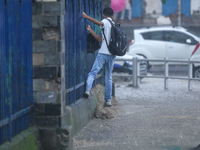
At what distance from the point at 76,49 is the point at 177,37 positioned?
38.7ft

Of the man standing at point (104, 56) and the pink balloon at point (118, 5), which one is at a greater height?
the pink balloon at point (118, 5)

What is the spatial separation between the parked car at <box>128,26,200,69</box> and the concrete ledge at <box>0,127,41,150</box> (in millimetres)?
12624

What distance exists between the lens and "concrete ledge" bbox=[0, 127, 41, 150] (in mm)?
3513

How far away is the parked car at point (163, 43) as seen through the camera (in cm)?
1667

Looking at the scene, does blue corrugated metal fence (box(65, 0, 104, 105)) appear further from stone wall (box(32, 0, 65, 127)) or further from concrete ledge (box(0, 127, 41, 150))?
concrete ledge (box(0, 127, 41, 150))

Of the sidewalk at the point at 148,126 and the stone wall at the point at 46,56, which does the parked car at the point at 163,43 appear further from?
the stone wall at the point at 46,56

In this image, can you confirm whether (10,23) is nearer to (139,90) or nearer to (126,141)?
(126,141)

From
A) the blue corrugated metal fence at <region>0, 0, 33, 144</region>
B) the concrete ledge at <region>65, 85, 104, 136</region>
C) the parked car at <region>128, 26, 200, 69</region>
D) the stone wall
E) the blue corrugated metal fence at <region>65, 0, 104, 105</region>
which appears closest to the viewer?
the blue corrugated metal fence at <region>0, 0, 33, 144</region>

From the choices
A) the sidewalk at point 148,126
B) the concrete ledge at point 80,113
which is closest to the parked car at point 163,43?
the sidewalk at point 148,126

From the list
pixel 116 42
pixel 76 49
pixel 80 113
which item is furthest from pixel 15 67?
pixel 116 42

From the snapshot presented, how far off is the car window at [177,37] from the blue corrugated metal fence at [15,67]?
1320cm

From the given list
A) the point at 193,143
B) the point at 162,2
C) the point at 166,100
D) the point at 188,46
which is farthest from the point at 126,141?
the point at 162,2

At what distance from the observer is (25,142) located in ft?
12.7

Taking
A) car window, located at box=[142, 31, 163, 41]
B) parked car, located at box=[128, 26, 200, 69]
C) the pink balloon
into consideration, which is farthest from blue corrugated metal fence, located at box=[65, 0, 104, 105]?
the pink balloon
